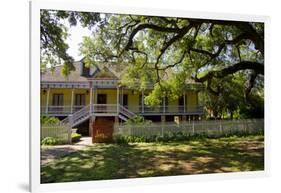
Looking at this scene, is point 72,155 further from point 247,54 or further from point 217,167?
point 247,54

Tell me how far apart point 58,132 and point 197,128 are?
6.93 ft

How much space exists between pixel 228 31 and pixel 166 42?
1059 millimetres

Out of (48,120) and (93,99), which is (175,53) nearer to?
(93,99)

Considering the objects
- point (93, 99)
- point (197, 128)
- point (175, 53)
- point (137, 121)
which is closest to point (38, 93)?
point (93, 99)

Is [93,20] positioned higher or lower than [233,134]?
higher

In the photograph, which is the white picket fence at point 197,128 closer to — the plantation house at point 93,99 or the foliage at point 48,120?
the plantation house at point 93,99

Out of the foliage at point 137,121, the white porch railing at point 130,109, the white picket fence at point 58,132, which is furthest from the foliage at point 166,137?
the white picket fence at point 58,132

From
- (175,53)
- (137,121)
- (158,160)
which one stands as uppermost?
(175,53)

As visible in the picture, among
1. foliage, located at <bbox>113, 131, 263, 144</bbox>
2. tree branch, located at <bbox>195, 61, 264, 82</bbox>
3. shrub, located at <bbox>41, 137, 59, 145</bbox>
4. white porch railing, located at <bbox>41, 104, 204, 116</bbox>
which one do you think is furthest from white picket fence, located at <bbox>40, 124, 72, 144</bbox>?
tree branch, located at <bbox>195, 61, 264, 82</bbox>

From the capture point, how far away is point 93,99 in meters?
6.09

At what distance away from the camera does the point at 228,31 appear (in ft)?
22.4

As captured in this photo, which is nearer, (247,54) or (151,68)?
(151,68)

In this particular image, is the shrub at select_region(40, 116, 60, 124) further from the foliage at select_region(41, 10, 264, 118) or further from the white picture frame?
the foliage at select_region(41, 10, 264, 118)
